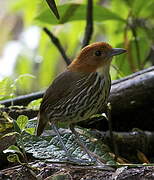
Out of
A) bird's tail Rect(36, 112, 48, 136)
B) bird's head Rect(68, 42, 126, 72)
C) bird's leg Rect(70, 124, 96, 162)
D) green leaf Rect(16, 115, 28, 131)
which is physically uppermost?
bird's head Rect(68, 42, 126, 72)

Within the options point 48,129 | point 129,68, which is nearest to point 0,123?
point 48,129

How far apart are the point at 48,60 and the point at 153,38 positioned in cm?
99

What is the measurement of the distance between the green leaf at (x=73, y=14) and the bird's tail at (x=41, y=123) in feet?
3.07

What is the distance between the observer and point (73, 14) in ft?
14.9

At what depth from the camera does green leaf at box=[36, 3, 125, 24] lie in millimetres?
4406

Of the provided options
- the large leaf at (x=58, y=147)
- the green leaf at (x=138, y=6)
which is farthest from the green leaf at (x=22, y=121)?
the green leaf at (x=138, y=6)

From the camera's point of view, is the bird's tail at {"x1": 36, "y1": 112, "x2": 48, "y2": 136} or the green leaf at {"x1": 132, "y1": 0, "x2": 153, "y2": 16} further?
the green leaf at {"x1": 132, "y1": 0, "x2": 153, "y2": 16}

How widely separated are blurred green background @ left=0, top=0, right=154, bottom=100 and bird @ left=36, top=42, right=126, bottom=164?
0.29m

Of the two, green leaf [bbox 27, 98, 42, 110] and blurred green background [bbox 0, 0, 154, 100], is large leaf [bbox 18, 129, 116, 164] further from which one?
blurred green background [bbox 0, 0, 154, 100]

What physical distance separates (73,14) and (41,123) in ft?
3.96

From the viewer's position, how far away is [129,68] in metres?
4.85

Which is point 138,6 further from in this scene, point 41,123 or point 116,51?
point 41,123

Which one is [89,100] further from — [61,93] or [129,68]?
[129,68]

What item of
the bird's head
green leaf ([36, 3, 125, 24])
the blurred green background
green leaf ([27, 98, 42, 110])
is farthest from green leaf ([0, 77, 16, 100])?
green leaf ([36, 3, 125, 24])
